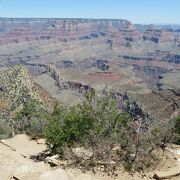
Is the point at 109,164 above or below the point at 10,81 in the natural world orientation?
above

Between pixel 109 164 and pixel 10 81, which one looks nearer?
pixel 109 164

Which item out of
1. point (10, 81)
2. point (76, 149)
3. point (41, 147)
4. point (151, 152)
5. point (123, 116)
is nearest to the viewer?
point (151, 152)

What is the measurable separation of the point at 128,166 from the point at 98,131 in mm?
6107

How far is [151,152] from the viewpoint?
982 inches

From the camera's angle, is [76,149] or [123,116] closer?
[76,149]

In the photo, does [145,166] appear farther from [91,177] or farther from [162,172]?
[91,177]

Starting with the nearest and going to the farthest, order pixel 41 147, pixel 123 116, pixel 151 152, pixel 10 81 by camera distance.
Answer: pixel 151 152
pixel 123 116
pixel 41 147
pixel 10 81

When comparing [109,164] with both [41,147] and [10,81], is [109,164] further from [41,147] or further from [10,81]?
[10,81]

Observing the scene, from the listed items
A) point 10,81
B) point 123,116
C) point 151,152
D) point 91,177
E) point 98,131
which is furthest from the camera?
point 10,81

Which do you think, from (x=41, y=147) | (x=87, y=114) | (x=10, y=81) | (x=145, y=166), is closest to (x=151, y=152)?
(x=145, y=166)

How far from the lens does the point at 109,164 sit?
23688mm

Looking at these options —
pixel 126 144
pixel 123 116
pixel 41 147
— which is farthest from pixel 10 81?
pixel 126 144

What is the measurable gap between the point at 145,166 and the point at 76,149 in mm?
5107

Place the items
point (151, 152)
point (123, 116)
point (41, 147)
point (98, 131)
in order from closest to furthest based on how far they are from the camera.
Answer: point (151, 152) < point (98, 131) < point (123, 116) < point (41, 147)
